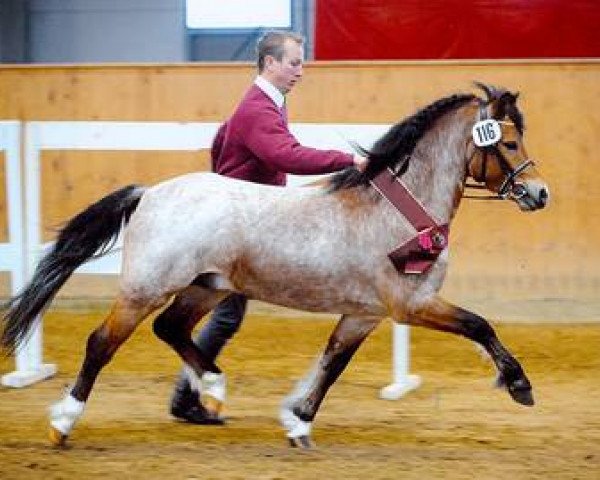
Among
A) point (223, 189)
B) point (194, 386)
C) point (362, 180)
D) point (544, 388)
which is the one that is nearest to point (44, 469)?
point (194, 386)

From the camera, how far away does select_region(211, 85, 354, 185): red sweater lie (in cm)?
612

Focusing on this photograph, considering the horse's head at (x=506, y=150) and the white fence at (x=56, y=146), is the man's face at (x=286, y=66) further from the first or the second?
the white fence at (x=56, y=146)

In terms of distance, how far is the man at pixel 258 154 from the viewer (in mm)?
6168

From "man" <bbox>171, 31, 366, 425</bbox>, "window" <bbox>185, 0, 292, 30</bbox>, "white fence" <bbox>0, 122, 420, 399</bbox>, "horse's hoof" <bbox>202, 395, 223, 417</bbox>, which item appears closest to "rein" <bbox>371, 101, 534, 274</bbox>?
"man" <bbox>171, 31, 366, 425</bbox>

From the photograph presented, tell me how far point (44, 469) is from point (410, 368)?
3309 mm

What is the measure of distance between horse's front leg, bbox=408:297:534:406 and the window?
10.3 metres

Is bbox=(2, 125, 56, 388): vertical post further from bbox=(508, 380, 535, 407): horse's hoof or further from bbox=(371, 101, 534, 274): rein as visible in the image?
bbox=(508, 380, 535, 407): horse's hoof

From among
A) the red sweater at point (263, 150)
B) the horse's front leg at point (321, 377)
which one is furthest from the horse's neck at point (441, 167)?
the horse's front leg at point (321, 377)

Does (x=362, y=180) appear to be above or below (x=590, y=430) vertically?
above

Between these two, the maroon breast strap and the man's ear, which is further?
the man's ear

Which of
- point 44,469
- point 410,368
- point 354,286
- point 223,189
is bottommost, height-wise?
point 410,368

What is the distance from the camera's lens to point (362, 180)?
6188 millimetres

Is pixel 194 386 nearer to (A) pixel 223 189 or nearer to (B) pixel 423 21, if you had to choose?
(A) pixel 223 189

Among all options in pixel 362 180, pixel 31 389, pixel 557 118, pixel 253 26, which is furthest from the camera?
pixel 253 26
